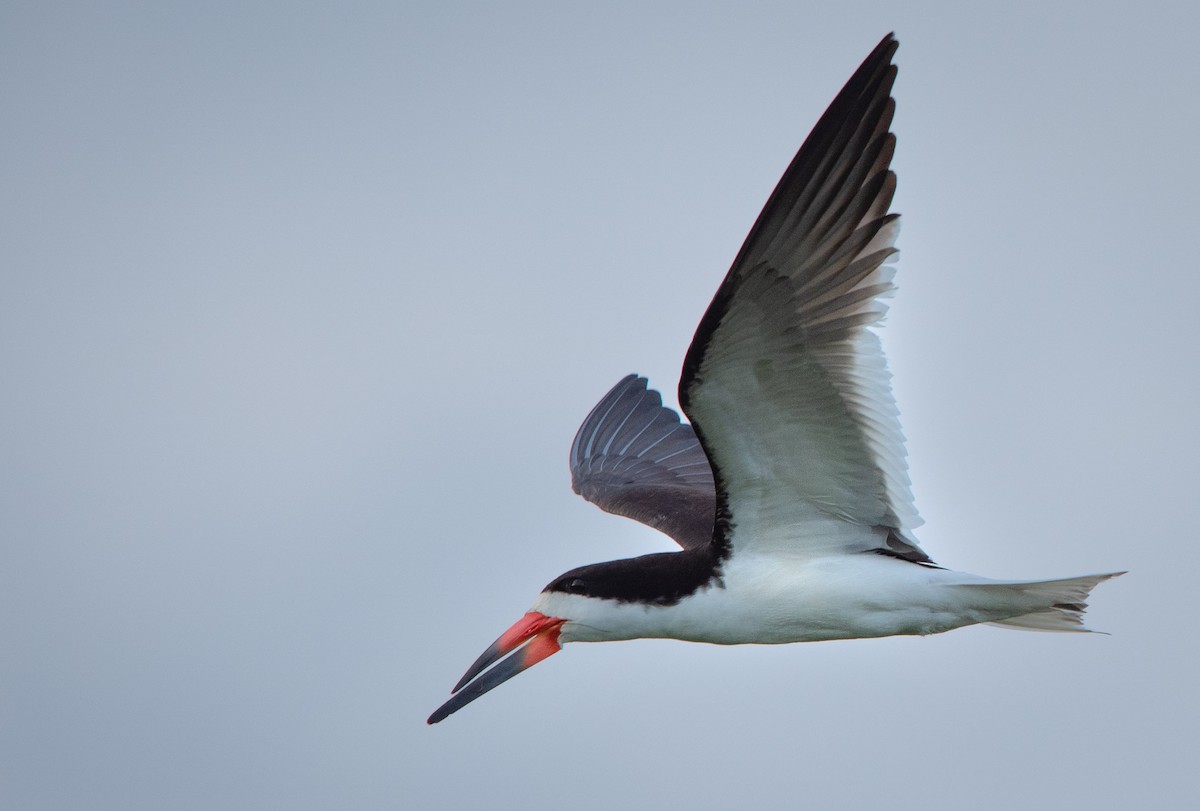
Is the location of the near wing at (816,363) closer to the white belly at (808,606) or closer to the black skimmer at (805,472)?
the black skimmer at (805,472)

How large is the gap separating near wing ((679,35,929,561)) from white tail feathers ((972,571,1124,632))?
1.98 ft

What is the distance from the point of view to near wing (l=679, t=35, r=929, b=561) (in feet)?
21.6

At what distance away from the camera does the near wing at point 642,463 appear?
10008 millimetres

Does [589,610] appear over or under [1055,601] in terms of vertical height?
over

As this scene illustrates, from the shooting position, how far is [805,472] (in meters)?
7.62

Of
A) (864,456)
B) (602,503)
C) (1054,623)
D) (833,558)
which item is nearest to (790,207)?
(864,456)

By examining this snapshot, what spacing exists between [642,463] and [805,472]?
12.3 ft

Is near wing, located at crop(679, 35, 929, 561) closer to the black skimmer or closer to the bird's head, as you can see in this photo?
the black skimmer

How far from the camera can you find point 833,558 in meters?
7.84

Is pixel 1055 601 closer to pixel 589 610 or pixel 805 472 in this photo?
pixel 805 472

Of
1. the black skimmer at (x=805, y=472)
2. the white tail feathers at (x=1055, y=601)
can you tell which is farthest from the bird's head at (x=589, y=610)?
the white tail feathers at (x=1055, y=601)

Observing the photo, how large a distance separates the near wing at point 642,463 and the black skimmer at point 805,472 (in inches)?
69.4

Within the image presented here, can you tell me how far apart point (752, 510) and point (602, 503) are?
119 inches

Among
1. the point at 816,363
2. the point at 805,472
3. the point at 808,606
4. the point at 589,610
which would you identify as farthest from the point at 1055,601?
the point at 589,610
